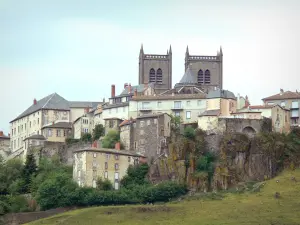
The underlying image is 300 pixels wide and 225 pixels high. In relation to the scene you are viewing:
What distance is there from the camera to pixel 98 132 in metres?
141

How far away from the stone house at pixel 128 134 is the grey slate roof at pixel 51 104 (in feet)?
70.6

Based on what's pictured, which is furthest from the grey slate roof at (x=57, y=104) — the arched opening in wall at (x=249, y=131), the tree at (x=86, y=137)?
the arched opening in wall at (x=249, y=131)

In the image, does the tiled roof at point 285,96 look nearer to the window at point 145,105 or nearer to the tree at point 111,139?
the window at point 145,105

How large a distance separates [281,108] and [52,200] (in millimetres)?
32484

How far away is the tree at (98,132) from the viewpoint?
140125 millimetres

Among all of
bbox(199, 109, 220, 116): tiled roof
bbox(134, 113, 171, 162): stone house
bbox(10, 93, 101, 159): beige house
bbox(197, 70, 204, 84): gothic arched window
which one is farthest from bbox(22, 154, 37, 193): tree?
bbox(197, 70, 204, 84): gothic arched window

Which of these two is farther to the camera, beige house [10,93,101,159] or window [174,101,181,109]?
beige house [10,93,101,159]

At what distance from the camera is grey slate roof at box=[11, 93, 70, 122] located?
505 ft

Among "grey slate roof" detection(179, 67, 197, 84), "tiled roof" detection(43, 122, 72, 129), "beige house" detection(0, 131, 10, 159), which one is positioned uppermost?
"grey slate roof" detection(179, 67, 197, 84)

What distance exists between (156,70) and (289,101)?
26.0 m

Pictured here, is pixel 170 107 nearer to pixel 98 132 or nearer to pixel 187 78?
pixel 98 132

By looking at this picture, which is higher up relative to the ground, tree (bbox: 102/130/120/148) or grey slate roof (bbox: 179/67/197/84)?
grey slate roof (bbox: 179/67/197/84)

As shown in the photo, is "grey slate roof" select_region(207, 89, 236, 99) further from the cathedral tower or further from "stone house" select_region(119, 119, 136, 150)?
the cathedral tower

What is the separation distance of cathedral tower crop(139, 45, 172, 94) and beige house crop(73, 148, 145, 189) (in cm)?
3242
